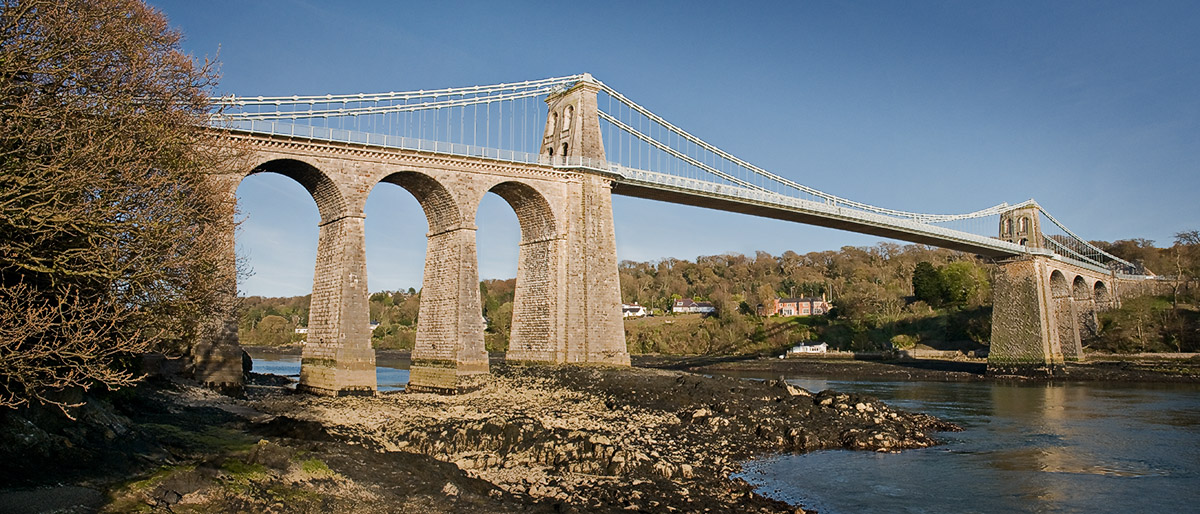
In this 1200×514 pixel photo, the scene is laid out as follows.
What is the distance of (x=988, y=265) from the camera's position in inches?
3000

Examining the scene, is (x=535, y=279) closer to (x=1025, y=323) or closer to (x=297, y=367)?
(x=297, y=367)

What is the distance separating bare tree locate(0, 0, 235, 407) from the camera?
7453mm

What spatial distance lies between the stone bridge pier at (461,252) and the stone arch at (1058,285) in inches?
1496

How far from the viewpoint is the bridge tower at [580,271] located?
2870cm

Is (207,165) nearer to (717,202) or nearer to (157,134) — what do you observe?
(157,134)

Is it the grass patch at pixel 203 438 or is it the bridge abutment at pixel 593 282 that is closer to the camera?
the grass patch at pixel 203 438

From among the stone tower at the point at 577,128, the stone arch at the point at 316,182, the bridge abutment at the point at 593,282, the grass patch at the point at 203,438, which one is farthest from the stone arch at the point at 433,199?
the grass patch at the point at 203,438

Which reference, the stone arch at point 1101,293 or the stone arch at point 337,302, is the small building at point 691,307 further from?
the stone arch at point 337,302

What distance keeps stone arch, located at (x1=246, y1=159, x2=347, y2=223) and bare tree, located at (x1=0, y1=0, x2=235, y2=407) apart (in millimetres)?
11400

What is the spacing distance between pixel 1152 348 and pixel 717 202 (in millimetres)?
34528

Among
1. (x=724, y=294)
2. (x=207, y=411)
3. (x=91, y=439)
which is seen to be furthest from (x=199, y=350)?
(x=724, y=294)

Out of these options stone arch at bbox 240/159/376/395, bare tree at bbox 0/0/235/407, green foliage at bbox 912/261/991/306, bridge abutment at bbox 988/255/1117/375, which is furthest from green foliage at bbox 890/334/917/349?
bare tree at bbox 0/0/235/407

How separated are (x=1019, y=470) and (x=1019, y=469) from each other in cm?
12

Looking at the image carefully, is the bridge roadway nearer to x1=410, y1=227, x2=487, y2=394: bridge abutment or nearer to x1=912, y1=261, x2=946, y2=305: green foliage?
x1=410, y1=227, x2=487, y2=394: bridge abutment
